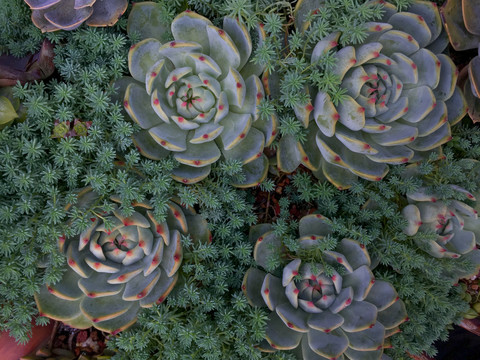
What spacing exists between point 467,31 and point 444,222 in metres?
0.76

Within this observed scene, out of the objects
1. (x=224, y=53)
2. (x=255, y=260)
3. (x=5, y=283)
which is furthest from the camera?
(x=255, y=260)

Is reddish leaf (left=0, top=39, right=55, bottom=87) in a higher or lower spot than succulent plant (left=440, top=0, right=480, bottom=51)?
lower

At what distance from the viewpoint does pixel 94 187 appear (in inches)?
52.4

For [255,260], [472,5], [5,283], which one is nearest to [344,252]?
[255,260]

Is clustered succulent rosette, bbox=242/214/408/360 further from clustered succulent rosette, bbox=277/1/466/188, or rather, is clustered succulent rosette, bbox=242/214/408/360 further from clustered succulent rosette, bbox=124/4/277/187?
clustered succulent rosette, bbox=124/4/277/187

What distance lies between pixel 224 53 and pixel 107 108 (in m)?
0.45

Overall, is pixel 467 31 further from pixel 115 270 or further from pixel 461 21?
pixel 115 270

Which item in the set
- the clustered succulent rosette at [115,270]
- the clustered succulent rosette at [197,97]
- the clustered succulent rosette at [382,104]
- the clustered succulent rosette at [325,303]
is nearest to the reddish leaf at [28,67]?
the clustered succulent rosette at [197,97]

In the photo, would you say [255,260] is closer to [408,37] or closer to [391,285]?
[391,285]

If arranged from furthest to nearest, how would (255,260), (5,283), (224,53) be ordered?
(255,260) → (224,53) → (5,283)

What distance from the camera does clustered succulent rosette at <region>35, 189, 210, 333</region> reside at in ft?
4.39

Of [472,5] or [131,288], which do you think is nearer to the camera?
[131,288]

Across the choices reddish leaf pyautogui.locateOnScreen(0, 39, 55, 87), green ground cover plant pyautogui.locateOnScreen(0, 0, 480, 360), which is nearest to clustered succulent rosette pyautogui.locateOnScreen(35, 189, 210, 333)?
green ground cover plant pyautogui.locateOnScreen(0, 0, 480, 360)

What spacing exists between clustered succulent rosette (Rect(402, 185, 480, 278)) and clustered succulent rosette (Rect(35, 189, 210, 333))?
886 millimetres
